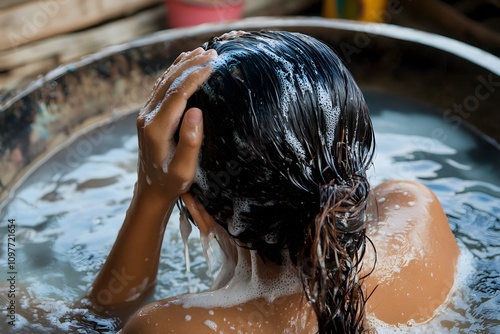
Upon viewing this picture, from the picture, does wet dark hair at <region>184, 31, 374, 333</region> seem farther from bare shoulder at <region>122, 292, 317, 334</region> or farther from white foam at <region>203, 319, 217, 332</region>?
white foam at <region>203, 319, 217, 332</region>

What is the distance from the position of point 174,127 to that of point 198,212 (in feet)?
0.85

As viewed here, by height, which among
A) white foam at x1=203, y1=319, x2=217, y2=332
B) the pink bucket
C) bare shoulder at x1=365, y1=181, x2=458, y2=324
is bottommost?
bare shoulder at x1=365, y1=181, x2=458, y2=324

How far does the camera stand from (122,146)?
3.30 meters

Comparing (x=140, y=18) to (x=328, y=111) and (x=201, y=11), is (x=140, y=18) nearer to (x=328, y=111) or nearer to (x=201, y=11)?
(x=201, y=11)

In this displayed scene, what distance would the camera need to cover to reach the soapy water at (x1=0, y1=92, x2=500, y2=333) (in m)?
2.22

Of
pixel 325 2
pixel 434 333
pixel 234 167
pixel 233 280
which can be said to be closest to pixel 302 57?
pixel 234 167

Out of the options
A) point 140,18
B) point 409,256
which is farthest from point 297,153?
point 140,18

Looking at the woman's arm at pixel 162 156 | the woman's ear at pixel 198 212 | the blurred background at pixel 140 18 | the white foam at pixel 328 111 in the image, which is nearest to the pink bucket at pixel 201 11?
the blurred background at pixel 140 18

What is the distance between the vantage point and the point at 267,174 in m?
1.56

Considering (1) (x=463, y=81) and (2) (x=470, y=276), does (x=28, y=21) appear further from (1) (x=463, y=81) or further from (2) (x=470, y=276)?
(2) (x=470, y=276)

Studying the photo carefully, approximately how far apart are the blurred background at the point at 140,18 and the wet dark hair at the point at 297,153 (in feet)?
10.4

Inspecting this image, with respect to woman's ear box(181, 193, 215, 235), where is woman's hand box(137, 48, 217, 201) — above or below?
above

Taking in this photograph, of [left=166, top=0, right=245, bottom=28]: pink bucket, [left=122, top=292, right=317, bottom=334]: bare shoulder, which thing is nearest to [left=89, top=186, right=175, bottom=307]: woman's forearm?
[left=122, top=292, right=317, bottom=334]: bare shoulder

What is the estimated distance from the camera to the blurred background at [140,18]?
15.7 feet
